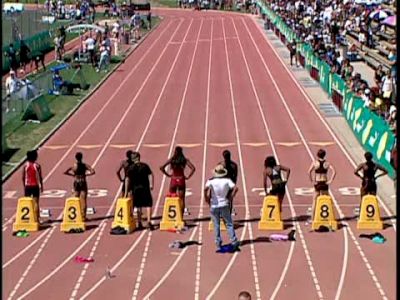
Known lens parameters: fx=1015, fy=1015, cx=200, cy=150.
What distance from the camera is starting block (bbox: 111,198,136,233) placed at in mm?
16844

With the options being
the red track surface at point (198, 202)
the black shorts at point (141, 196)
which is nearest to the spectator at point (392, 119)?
the red track surface at point (198, 202)

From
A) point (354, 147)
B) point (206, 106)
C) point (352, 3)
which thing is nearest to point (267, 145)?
point (354, 147)

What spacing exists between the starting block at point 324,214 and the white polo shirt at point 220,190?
2.54 meters

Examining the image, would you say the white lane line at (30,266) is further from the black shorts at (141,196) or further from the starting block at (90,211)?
the black shorts at (141,196)

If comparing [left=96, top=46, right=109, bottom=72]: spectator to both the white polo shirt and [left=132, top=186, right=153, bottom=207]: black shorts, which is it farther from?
the white polo shirt

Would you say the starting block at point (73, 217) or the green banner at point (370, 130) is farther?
the green banner at point (370, 130)

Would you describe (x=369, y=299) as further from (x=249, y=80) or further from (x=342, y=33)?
(x=342, y=33)

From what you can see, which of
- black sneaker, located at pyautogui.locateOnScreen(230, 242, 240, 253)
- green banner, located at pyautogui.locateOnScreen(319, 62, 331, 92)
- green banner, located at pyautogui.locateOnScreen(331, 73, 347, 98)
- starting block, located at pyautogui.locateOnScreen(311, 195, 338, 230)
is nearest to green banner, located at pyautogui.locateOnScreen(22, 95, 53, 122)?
green banner, located at pyautogui.locateOnScreen(331, 73, 347, 98)

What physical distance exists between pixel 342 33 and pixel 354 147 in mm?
29045

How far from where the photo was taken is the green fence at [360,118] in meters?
22.2

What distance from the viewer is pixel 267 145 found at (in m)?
26.4

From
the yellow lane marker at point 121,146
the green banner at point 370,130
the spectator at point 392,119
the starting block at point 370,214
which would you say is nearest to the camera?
the starting block at point 370,214

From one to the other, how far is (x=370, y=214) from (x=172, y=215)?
334cm

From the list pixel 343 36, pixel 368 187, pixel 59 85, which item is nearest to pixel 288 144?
pixel 368 187
